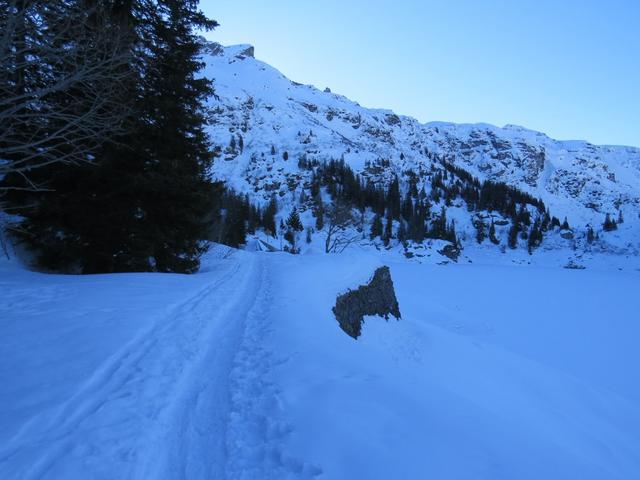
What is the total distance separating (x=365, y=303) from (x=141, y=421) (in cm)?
1211

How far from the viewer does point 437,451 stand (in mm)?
3697

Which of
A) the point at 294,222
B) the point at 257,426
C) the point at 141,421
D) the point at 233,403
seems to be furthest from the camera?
the point at 294,222

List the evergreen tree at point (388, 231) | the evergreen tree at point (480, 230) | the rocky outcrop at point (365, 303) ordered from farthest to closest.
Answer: the evergreen tree at point (480, 230) → the evergreen tree at point (388, 231) → the rocky outcrop at point (365, 303)

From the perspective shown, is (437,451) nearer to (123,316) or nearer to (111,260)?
(123,316)

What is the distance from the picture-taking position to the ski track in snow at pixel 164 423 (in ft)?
10.4

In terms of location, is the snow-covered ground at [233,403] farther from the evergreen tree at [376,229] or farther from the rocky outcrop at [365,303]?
the evergreen tree at [376,229]

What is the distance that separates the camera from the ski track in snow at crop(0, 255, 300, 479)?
3182 millimetres

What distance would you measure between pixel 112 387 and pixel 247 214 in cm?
8097

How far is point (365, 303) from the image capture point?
1530 cm

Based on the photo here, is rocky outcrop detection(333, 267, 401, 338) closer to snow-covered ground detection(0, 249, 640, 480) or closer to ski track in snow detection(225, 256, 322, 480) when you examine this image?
snow-covered ground detection(0, 249, 640, 480)

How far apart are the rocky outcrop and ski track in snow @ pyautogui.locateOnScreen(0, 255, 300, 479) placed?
6.28m

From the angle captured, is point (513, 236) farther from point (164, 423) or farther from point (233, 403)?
point (164, 423)

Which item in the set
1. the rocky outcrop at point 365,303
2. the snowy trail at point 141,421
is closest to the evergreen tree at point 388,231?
the rocky outcrop at point 365,303

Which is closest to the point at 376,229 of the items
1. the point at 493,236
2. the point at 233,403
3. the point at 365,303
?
the point at 493,236
